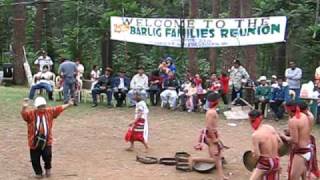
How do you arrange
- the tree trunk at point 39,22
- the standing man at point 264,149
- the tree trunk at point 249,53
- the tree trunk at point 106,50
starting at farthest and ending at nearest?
1. the tree trunk at point 39,22
2. the tree trunk at point 106,50
3. the tree trunk at point 249,53
4. the standing man at point 264,149

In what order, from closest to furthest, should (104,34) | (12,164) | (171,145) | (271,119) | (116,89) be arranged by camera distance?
(12,164) < (171,145) < (271,119) < (116,89) < (104,34)

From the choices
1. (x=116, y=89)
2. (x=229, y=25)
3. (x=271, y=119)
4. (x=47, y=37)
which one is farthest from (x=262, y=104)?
(x=47, y=37)

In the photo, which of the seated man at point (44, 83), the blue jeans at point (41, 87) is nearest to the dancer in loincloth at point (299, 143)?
the seated man at point (44, 83)

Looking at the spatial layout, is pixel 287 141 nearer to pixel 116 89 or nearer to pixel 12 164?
pixel 12 164

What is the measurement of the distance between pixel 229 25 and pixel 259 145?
11727mm

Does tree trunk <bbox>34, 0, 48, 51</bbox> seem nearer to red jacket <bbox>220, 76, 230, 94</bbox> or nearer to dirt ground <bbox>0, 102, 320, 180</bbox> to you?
dirt ground <bbox>0, 102, 320, 180</bbox>

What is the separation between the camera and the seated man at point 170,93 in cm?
1916

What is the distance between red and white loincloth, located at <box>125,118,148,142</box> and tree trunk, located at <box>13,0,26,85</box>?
1364 cm

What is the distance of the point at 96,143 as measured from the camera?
45.5 ft

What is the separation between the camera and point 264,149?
824 centimetres

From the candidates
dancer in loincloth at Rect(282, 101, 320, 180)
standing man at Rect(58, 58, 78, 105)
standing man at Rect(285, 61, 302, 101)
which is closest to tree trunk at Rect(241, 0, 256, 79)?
standing man at Rect(285, 61, 302, 101)

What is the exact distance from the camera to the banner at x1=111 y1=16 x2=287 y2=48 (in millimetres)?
19156

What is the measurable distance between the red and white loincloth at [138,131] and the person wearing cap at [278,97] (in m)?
5.82

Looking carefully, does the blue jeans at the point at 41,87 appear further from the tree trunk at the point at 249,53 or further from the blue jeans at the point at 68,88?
the tree trunk at the point at 249,53
